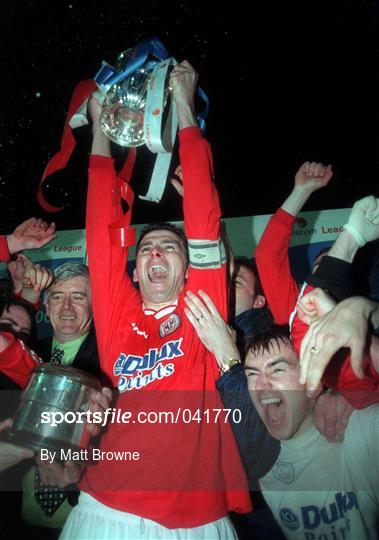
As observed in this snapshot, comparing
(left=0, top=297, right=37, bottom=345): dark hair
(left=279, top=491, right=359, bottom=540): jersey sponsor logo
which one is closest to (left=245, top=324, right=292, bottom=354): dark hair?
(left=279, top=491, right=359, bottom=540): jersey sponsor logo

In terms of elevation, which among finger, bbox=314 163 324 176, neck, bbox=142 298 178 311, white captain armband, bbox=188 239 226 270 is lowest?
neck, bbox=142 298 178 311

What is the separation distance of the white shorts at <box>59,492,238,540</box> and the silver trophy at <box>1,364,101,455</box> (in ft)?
0.58

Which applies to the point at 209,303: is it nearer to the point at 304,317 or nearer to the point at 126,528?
the point at 304,317

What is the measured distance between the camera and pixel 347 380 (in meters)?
1.13

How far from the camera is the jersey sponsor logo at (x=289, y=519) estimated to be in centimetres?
129

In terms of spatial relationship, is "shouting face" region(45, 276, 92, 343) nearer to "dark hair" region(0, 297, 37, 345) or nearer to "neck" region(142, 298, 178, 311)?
"dark hair" region(0, 297, 37, 345)

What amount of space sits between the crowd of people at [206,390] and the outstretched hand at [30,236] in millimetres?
431

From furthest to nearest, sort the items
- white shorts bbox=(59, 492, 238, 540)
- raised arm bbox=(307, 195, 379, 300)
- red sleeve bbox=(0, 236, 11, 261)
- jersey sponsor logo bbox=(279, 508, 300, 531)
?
1. red sleeve bbox=(0, 236, 11, 261)
2. jersey sponsor logo bbox=(279, 508, 300, 531)
3. raised arm bbox=(307, 195, 379, 300)
4. white shorts bbox=(59, 492, 238, 540)

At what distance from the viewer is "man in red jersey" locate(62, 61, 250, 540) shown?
110cm

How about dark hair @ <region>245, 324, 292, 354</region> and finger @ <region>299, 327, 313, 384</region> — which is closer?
finger @ <region>299, 327, 313, 384</region>

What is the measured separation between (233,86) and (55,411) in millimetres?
1899

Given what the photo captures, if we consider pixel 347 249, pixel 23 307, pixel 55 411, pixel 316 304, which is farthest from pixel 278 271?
pixel 23 307

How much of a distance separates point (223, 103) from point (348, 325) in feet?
5.96

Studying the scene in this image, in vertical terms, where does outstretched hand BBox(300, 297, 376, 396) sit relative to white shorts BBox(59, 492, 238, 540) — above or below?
above
